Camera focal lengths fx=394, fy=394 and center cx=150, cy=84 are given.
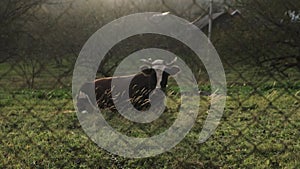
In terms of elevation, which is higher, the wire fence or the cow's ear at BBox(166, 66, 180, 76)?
the wire fence

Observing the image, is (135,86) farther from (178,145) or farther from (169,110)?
(178,145)

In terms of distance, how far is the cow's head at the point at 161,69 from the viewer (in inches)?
162

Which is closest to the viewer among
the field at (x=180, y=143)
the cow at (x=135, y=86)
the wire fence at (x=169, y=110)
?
the wire fence at (x=169, y=110)

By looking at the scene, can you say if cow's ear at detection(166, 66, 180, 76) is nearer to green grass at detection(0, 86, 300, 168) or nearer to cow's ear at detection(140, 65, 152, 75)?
cow's ear at detection(140, 65, 152, 75)

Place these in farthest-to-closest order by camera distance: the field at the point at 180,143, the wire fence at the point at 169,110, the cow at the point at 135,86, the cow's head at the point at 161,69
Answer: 1. the cow's head at the point at 161,69
2. the cow at the point at 135,86
3. the field at the point at 180,143
4. the wire fence at the point at 169,110

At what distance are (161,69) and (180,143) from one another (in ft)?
5.97

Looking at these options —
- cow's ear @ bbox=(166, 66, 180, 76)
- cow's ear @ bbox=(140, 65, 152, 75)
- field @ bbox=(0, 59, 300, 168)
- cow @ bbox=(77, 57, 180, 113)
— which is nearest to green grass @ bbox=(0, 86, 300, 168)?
field @ bbox=(0, 59, 300, 168)

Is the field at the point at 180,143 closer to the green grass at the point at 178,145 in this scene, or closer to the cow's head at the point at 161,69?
the green grass at the point at 178,145

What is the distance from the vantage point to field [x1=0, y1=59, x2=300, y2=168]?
7.23 ft

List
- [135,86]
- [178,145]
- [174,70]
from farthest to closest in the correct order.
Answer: [174,70], [135,86], [178,145]

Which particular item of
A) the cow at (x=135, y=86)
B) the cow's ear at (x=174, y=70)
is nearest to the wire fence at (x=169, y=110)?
the cow at (x=135, y=86)

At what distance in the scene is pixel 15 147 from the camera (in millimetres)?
2316

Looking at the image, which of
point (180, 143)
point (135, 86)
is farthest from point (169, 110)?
point (180, 143)

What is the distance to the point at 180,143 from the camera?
2514mm
